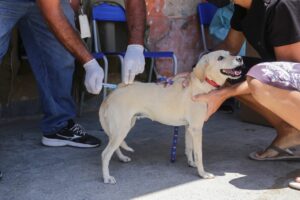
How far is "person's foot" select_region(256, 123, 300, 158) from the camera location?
3.09 metres

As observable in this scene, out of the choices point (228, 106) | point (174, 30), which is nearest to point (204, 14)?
point (174, 30)

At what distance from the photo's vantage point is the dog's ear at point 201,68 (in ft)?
8.79

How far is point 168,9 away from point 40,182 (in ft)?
9.32

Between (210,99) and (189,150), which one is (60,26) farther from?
(189,150)

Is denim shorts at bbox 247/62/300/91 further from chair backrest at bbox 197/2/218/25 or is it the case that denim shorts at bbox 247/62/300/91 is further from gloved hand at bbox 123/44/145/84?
chair backrest at bbox 197/2/218/25

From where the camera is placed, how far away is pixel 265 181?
2779 millimetres

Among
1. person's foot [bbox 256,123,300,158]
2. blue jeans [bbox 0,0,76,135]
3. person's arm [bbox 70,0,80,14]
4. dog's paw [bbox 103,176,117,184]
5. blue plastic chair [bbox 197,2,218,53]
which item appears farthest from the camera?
blue plastic chair [bbox 197,2,218,53]

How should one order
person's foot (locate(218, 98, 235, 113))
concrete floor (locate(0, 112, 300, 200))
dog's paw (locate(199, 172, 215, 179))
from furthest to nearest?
person's foot (locate(218, 98, 235, 113))
dog's paw (locate(199, 172, 215, 179))
concrete floor (locate(0, 112, 300, 200))

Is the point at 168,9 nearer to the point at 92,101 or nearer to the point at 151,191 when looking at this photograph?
the point at 92,101

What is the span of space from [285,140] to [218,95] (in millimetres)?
626

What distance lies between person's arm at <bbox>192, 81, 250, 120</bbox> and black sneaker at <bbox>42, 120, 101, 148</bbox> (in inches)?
36.9

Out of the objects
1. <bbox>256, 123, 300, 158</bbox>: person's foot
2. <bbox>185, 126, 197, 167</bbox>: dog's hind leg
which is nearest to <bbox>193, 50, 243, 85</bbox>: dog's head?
<bbox>185, 126, 197, 167</bbox>: dog's hind leg

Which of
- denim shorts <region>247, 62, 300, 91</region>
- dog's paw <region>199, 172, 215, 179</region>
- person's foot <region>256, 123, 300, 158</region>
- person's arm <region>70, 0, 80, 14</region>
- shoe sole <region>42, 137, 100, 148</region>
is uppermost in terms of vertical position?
person's arm <region>70, 0, 80, 14</region>

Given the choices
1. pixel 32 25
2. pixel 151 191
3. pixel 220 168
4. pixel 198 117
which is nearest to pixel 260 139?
pixel 220 168
